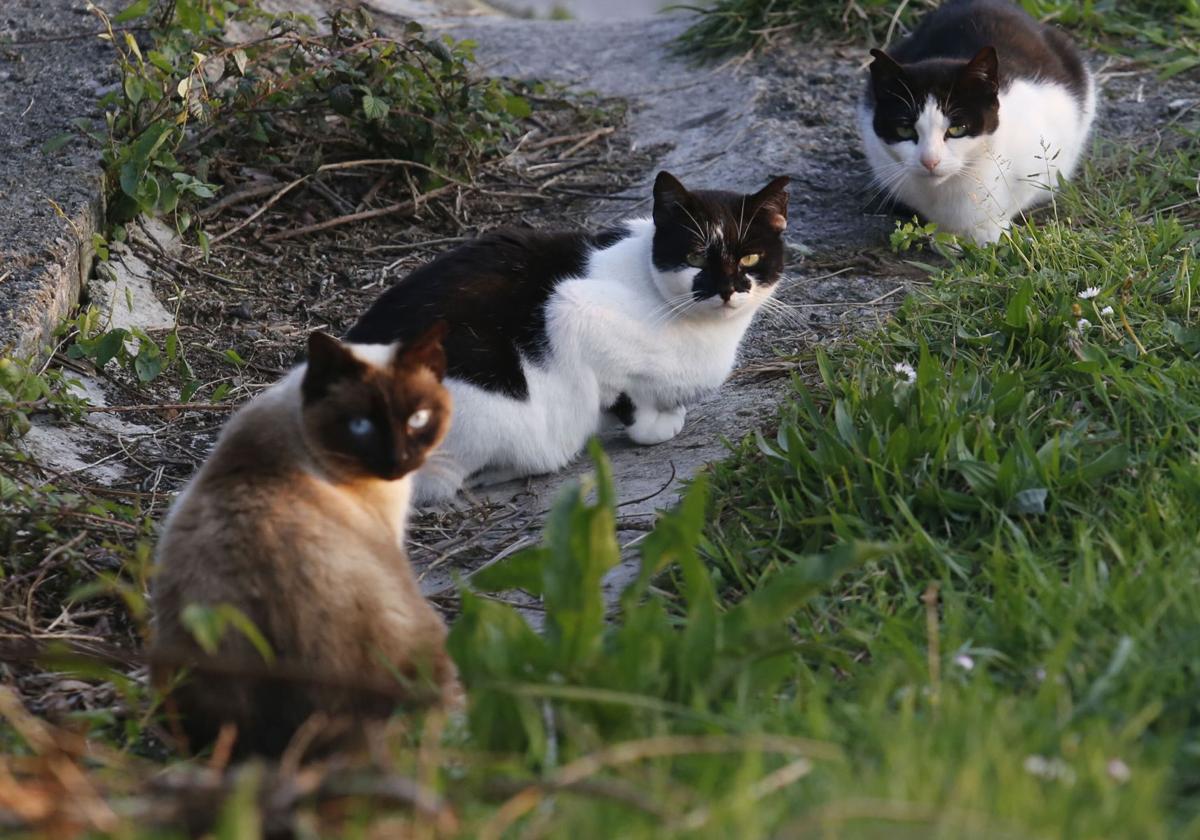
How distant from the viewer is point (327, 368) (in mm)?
2898

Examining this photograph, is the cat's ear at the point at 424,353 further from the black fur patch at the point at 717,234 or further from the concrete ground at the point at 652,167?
the black fur patch at the point at 717,234

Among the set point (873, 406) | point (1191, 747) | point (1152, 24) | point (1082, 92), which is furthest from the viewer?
point (1152, 24)

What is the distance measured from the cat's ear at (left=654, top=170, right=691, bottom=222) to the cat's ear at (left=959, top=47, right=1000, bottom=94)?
1.37 meters

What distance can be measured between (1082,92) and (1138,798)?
431cm

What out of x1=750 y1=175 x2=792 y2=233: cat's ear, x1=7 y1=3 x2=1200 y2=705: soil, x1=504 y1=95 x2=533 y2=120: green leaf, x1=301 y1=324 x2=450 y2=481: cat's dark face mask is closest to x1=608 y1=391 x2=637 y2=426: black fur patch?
x1=7 y1=3 x2=1200 y2=705: soil

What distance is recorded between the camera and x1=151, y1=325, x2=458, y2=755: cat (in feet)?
7.88

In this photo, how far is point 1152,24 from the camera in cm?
666

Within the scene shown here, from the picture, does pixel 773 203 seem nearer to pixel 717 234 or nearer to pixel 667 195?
pixel 717 234

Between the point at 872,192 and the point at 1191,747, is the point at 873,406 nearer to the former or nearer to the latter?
the point at 1191,747

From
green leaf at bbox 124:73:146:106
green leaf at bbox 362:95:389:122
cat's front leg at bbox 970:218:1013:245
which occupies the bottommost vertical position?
cat's front leg at bbox 970:218:1013:245

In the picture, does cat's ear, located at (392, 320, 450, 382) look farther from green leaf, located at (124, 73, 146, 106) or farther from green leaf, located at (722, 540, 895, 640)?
green leaf, located at (124, 73, 146, 106)

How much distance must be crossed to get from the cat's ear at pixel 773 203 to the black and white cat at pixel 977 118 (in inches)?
38.6

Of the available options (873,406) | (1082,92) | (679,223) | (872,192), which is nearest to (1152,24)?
(1082,92)

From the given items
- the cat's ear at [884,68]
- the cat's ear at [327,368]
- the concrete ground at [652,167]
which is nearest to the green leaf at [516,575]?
the cat's ear at [327,368]
